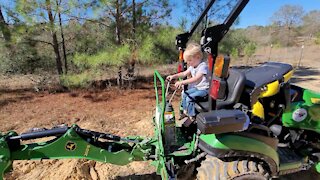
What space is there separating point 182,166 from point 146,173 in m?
0.74

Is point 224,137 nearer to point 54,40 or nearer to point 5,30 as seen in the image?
point 54,40

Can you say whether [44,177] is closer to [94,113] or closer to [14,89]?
[94,113]

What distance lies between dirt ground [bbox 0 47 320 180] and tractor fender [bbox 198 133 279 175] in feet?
3.56

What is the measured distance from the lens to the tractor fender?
7.48 feet

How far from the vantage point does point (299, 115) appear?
288 centimetres

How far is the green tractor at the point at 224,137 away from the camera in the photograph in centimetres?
210

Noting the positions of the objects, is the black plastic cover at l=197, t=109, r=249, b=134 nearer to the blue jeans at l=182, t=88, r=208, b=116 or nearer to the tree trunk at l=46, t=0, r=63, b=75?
the blue jeans at l=182, t=88, r=208, b=116

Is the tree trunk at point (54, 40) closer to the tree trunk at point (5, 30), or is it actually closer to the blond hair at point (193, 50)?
the tree trunk at point (5, 30)

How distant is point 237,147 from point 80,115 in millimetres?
4031

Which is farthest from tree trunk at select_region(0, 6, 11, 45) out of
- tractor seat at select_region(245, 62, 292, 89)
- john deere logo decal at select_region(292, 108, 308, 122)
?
john deere logo decal at select_region(292, 108, 308, 122)

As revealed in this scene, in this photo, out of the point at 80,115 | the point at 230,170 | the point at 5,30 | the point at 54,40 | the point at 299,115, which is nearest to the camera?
the point at 230,170

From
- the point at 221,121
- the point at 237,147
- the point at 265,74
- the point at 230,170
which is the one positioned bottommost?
the point at 230,170

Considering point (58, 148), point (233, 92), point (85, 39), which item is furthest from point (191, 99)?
point (85, 39)

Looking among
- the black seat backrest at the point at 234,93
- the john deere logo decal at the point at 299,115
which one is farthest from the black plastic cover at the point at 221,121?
the john deere logo decal at the point at 299,115
